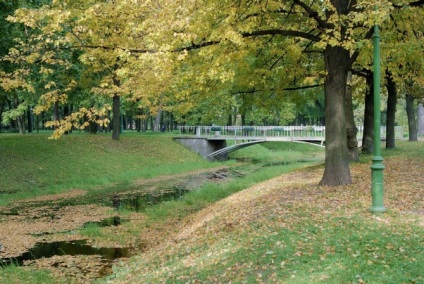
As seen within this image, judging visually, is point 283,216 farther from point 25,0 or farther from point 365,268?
point 25,0

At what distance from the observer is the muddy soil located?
35.4 feet

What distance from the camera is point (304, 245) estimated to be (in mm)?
7605

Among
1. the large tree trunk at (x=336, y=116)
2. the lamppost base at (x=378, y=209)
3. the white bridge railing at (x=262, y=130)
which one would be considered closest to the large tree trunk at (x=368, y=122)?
the large tree trunk at (x=336, y=116)

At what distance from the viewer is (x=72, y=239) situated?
512 inches

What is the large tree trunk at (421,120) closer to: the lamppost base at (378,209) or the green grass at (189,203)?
the green grass at (189,203)

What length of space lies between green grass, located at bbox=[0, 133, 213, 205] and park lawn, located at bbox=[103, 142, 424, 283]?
12.1 metres

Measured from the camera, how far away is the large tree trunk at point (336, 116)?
12.5 metres

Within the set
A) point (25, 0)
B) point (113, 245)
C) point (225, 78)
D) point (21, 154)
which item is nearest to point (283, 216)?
point (225, 78)

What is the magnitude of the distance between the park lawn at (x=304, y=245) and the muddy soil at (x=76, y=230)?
1.29 m

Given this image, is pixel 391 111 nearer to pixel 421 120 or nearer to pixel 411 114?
pixel 411 114

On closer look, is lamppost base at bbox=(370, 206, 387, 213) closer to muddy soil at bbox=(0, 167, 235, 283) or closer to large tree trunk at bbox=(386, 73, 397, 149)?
muddy soil at bbox=(0, 167, 235, 283)

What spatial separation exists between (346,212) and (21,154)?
21389 millimetres

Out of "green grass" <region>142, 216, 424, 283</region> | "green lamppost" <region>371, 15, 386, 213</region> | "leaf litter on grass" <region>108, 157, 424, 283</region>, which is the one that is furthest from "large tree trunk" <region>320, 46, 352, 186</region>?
"green grass" <region>142, 216, 424, 283</region>

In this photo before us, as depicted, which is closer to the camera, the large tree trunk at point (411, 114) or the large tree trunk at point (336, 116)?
the large tree trunk at point (336, 116)
